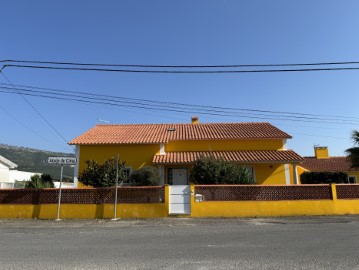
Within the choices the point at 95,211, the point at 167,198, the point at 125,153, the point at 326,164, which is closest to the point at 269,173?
the point at 167,198

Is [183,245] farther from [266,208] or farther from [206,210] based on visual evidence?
[266,208]

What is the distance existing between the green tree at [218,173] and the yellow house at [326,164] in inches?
537

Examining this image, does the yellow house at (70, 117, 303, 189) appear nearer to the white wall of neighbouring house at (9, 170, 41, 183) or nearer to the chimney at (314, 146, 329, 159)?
the chimney at (314, 146, 329, 159)

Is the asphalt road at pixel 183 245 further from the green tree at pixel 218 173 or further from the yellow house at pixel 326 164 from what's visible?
the yellow house at pixel 326 164

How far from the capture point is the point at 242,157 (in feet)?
66.7

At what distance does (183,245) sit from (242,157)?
43.4ft

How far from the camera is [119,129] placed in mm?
25250

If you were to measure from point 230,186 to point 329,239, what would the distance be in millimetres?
6245

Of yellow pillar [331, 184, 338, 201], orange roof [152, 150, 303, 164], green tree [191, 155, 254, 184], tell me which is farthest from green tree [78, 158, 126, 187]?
yellow pillar [331, 184, 338, 201]

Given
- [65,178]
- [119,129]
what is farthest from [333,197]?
[65,178]

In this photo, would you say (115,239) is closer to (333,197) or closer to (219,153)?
(333,197)

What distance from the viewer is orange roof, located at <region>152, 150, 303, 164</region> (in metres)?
19.7

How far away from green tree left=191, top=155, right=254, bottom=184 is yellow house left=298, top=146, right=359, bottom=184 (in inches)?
537

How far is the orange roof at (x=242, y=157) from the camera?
64.5 feet
